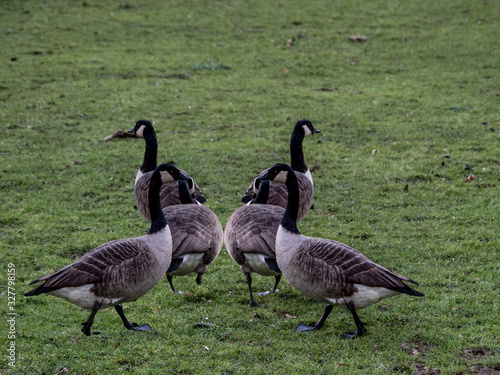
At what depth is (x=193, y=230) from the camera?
7375mm

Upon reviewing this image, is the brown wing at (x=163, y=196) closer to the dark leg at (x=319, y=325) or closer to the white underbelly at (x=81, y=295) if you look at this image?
the white underbelly at (x=81, y=295)

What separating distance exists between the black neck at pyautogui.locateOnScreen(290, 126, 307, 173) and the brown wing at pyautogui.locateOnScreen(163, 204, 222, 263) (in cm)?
243

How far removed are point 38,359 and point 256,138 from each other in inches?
318

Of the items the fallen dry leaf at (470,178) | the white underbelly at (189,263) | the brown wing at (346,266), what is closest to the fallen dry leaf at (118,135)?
the white underbelly at (189,263)

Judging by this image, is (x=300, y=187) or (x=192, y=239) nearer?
(x=192, y=239)

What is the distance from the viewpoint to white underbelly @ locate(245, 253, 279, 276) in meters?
7.10

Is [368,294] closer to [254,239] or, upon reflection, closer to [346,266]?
[346,266]

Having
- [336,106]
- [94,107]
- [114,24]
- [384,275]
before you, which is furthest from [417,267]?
[114,24]

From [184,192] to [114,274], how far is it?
2.59m

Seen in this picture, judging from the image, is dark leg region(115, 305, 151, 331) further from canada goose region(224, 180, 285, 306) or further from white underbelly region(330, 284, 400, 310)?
white underbelly region(330, 284, 400, 310)

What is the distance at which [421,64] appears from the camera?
17.3 meters

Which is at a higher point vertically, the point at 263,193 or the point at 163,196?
the point at 263,193

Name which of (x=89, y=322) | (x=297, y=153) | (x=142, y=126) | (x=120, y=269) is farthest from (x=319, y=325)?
(x=142, y=126)

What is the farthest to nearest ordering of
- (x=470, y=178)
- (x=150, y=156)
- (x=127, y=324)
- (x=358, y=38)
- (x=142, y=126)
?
(x=358, y=38)
(x=470, y=178)
(x=142, y=126)
(x=150, y=156)
(x=127, y=324)
